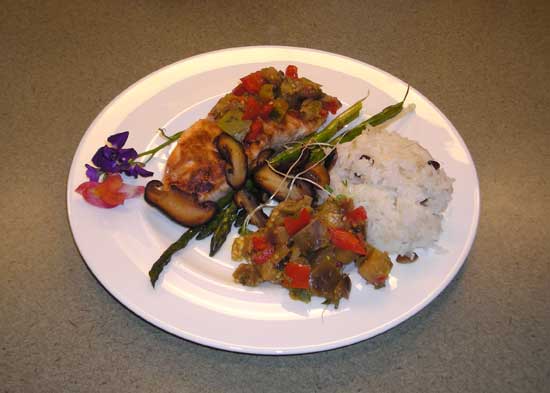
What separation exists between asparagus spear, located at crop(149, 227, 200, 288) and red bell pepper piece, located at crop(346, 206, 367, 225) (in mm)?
999

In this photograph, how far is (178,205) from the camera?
10.5 feet

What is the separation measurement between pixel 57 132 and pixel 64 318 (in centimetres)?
162

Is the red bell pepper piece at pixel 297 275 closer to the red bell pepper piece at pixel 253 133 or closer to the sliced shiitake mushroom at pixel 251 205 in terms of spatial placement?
the sliced shiitake mushroom at pixel 251 205

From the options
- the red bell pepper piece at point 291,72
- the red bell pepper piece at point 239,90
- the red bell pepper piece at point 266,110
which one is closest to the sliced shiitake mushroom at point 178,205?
the red bell pepper piece at point 266,110

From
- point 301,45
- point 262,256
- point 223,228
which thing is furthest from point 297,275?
point 301,45

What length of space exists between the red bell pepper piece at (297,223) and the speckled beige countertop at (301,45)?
2.45 feet

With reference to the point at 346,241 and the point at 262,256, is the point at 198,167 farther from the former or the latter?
the point at 346,241

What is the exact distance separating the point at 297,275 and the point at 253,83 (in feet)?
5.12

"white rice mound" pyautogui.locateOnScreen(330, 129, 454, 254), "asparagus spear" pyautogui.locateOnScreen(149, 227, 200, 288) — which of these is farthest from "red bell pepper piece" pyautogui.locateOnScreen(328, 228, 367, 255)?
"asparagus spear" pyautogui.locateOnScreen(149, 227, 200, 288)

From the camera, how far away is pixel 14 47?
4500 millimetres

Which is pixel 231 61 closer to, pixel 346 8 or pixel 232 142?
pixel 232 142

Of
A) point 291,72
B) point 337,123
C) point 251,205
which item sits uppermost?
point 291,72

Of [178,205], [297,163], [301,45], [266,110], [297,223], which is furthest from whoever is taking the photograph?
[301,45]

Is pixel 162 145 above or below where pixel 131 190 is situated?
above
